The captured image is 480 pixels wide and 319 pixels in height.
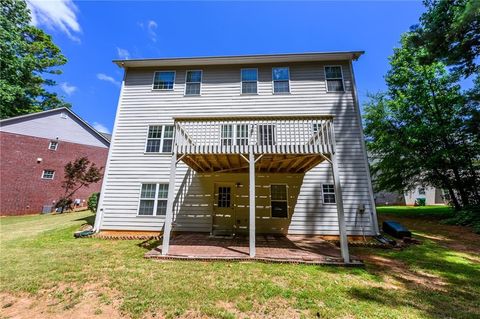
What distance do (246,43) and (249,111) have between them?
4.50 metres

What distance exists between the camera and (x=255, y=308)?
337 centimetres

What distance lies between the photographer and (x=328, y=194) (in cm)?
848

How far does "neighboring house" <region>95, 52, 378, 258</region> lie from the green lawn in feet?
8.10

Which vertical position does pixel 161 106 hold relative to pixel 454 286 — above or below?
above

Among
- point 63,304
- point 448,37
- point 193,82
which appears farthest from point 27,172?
point 448,37

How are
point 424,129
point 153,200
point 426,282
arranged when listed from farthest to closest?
point 424,129, point 153,200, point 426,282

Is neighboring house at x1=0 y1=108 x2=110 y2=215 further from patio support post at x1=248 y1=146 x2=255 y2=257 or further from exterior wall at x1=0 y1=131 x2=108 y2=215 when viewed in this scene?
patio support post at x1=248 y1=146 x2=255 y2=257

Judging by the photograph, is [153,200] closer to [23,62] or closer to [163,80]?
[163,80]

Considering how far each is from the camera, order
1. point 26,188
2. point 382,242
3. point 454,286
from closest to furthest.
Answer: point 454,286 < point 382,242 < point 26,188

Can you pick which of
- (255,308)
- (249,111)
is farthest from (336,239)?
(249,111)

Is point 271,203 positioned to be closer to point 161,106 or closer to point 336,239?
point 336,239

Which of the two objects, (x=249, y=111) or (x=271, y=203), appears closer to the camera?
(x=271, y=203)

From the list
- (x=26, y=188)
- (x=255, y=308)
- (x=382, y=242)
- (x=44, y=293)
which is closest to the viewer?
(x=255, y=308)

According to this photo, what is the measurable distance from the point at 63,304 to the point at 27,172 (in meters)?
18.2
